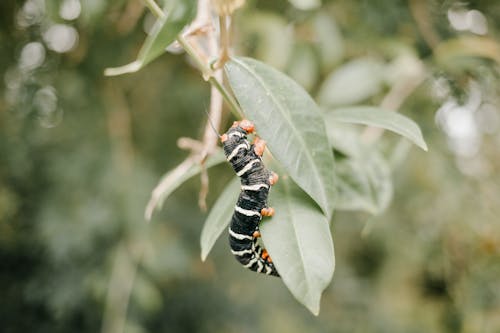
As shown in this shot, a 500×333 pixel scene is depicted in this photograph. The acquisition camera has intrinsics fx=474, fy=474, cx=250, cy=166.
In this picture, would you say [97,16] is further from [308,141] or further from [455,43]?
[455,43]

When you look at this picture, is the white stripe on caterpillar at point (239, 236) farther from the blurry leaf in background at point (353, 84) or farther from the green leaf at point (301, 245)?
the blurry leaf in background at point (353, 84)

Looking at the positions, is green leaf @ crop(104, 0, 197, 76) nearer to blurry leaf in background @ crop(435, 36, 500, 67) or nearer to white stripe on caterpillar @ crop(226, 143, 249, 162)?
white stripe on caterpillar @ crop(226, 143, 249, 162)

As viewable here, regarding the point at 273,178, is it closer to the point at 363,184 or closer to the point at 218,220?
the point at 218,220

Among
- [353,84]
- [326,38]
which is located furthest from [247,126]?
[326,38]

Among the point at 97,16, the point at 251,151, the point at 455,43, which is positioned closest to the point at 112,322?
the point at 97,16

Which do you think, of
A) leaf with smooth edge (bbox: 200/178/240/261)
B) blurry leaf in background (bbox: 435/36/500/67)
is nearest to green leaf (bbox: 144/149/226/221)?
leaf with smooth edge (bbox: 200/178/240/261)

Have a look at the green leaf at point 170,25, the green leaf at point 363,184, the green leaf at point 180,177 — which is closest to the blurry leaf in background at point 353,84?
the green leaf at point 363,184
